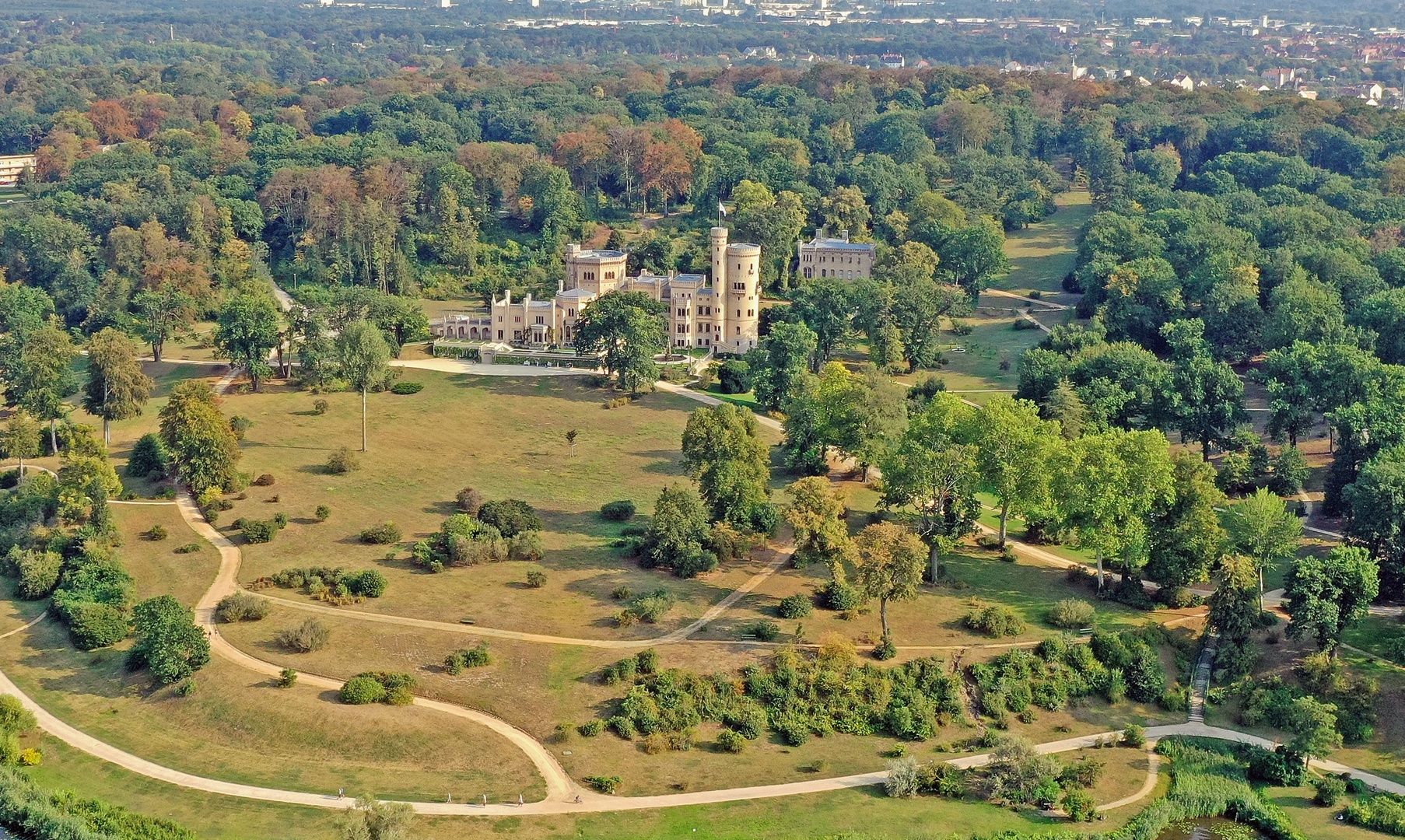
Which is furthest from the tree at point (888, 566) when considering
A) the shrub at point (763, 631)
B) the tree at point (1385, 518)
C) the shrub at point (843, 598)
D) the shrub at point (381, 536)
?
the shrub at point (381, 536)

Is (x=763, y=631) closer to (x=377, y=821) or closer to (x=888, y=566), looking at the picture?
(x=888, y=566)

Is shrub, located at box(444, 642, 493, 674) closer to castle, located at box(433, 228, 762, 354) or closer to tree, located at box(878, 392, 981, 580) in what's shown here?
tree, located at box(878, 392, 981, 580)

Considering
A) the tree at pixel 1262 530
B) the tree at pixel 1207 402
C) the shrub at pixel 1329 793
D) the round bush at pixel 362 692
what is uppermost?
the tree at pixel 1207 402

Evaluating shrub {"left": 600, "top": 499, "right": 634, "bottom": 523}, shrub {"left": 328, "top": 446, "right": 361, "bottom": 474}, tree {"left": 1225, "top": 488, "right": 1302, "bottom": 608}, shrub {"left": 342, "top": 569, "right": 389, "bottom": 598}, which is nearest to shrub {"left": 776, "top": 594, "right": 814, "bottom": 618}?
shrub {"left": 600, "top": 499, "right": 634, "bottom": 523}

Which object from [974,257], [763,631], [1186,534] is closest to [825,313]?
[974,257]

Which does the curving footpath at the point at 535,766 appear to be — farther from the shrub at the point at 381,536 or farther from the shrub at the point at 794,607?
the shrub at the point at 381,536
